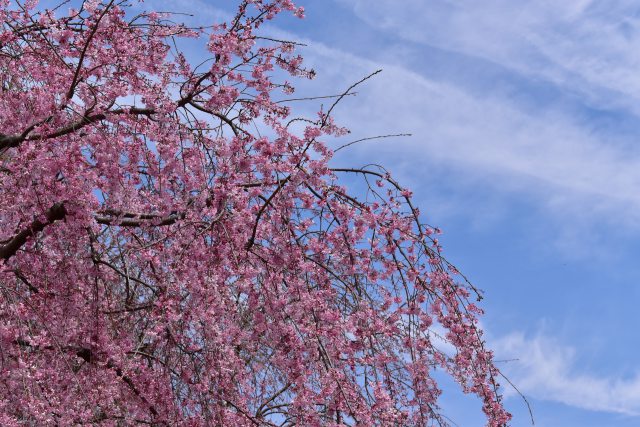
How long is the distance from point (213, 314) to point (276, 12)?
230 cm

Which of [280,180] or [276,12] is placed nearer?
[280,180]

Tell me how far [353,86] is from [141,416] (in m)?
3.27

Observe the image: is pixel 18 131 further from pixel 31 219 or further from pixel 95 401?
pixel 95 401

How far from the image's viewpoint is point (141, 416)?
5.84 metres

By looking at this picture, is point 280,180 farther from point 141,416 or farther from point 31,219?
point 141,416

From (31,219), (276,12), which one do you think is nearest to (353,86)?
(276,12)

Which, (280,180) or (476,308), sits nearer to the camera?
(280,180)

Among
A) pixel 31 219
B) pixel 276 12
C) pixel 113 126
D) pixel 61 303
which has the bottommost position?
pixel 61 303

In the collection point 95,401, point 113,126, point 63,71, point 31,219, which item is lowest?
point 95,401

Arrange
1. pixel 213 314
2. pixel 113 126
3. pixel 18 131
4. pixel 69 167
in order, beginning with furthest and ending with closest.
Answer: pixel 18 131
pixel 113 126
pixel 69 167
pixel 213 314

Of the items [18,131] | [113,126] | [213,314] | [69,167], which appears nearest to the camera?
[213,314]

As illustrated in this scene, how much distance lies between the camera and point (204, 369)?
492 cm

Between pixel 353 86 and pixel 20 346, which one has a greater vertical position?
pixel 353 86

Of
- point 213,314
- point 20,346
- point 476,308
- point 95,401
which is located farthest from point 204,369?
point 476,308
